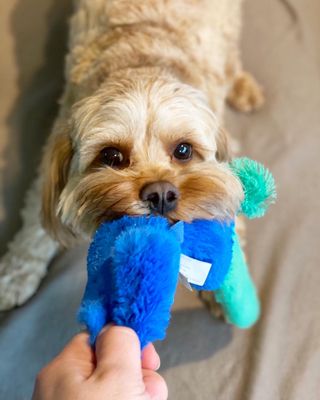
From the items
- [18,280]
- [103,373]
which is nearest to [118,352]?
[103,373]

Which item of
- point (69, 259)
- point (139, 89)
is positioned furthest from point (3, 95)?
point (139, 89)

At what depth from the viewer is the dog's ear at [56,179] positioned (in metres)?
1.35

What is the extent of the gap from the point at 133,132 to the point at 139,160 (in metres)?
0.07

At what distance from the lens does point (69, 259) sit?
1628 mm

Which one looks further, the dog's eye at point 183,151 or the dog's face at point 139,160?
the dog's eye at point 183,151

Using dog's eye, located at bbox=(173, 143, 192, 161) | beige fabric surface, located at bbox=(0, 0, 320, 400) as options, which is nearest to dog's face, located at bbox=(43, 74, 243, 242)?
dog's eye, located at bbox=(173, 143, 192, 161)

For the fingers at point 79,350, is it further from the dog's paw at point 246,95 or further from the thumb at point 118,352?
the dog's paw at point 246,95

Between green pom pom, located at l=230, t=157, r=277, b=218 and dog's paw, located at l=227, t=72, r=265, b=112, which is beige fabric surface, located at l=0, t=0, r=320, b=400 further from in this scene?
green pom pom, located at l=230, t=157, r=277, b=218

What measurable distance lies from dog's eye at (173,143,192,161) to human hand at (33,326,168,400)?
54cm

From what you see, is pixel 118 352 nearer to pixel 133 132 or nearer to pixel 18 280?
pixel 133 132

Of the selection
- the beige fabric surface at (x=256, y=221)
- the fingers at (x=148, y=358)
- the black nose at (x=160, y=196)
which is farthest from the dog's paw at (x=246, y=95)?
the fingers at (x=148, y=358)

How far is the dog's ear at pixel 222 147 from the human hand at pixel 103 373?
66 cm

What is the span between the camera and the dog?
115cm

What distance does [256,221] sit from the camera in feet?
5.65
